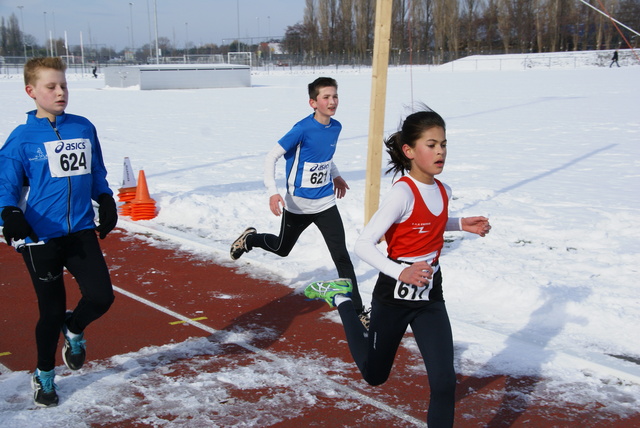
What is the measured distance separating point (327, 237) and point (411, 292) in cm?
247

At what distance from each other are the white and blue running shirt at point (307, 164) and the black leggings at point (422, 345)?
6.87ft

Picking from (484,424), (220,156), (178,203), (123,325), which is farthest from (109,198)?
(220,156)

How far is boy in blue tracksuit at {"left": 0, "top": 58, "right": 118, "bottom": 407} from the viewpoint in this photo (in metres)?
4.13

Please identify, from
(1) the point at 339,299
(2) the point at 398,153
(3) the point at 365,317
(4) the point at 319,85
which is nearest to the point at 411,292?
(2) the point at 398,153

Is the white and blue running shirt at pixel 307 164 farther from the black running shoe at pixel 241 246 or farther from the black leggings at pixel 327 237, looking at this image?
the black running shoe at pixel 241 246

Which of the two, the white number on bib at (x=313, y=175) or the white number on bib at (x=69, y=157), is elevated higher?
the white number on bib at (x=69, y=157)

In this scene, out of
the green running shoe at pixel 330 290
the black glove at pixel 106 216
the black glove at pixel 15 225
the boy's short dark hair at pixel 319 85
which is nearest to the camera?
the black glove at pixel 15 225

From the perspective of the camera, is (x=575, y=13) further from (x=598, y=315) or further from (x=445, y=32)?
(x=598, y=315)

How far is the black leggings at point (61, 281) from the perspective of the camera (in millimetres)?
4250

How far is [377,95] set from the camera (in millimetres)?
7949

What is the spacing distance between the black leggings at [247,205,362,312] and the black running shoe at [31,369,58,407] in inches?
95.0

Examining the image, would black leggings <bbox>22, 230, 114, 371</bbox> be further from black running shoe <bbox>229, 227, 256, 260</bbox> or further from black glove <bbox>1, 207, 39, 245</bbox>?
black running shoe <bbox>229, 227, 256, 260</bbox>

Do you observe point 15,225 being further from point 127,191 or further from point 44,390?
point 127,191

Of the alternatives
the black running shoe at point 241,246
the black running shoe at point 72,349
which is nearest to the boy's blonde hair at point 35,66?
the black running shoe at point 72,349
